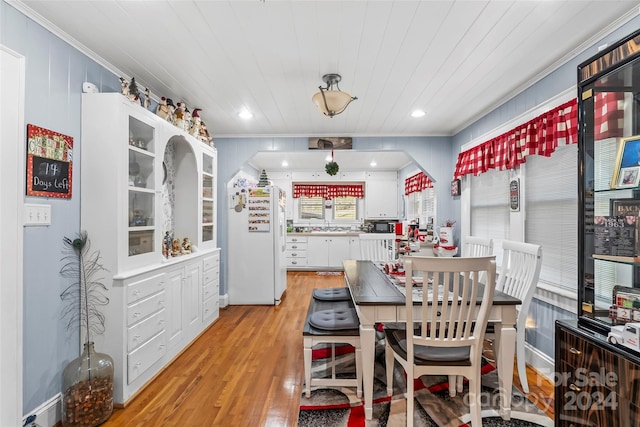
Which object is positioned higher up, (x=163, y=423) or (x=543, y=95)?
(x=543, y=95)

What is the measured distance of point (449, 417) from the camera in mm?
1951

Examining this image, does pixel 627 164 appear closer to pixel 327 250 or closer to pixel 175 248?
pixel 175 248

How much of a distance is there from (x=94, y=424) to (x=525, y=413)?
8.79ft

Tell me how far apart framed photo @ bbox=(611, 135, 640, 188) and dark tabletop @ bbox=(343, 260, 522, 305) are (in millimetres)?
819

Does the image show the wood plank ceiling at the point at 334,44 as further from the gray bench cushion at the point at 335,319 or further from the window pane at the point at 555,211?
the gray bench cushion at the point at 335,319

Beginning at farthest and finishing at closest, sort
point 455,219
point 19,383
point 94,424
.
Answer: point 455,219, point 94,424, point 19,383

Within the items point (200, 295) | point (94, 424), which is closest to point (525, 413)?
point (94, 424)

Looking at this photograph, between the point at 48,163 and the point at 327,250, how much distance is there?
5.49 m

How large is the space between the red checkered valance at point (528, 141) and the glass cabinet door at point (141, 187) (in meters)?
3.11

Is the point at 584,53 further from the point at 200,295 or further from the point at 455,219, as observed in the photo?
the point at 200,295

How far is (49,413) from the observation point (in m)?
1.87

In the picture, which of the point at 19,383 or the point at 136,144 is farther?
the point at 136,144

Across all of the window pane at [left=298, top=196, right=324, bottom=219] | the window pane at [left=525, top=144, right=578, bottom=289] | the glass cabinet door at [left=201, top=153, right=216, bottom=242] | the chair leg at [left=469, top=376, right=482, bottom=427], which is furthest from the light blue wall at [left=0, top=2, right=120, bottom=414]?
Answer: the window pane at [left=298, top=196, right=324, bottom=219]

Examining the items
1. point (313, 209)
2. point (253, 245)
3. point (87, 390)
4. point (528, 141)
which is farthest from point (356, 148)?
point (87, 390)
